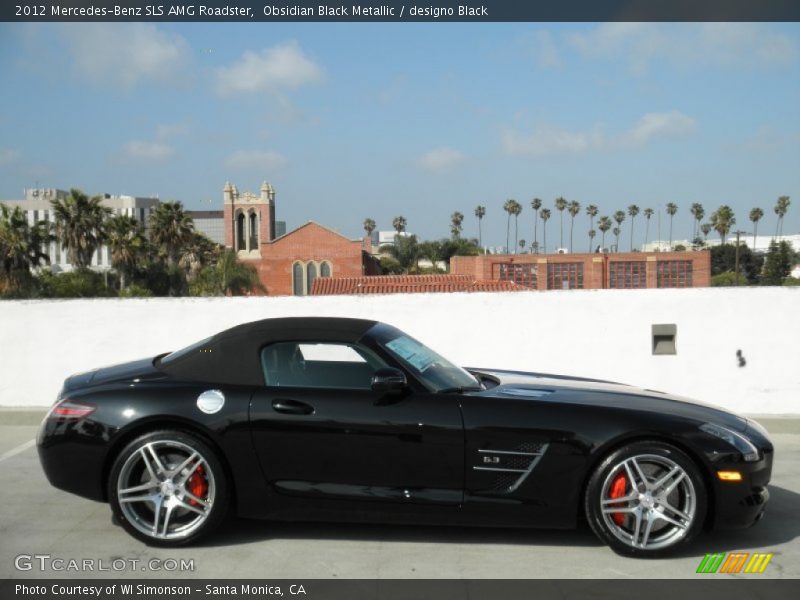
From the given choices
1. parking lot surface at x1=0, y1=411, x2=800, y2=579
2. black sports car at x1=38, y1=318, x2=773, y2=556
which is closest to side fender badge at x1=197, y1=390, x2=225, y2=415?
black sports car at x1=38, y1=318, x2=773, y2=556

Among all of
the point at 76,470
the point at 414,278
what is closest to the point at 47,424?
the point at 76,470

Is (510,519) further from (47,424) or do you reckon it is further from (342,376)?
(47,424)

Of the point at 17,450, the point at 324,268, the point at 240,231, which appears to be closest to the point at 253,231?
the point at 240,231

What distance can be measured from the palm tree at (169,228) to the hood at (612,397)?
2601 inches

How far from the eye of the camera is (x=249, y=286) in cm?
6950

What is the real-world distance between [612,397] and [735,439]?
2.27 ft

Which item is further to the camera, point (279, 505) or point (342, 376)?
point (342, 376)

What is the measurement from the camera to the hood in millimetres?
4618

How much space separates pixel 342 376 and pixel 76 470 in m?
1.59

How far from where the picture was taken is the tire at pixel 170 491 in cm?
449

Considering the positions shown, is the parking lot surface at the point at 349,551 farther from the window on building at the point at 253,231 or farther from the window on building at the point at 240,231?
the window on building at the point at 253,231

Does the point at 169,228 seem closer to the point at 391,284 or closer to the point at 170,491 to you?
the point at 391,284

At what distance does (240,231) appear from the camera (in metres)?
114

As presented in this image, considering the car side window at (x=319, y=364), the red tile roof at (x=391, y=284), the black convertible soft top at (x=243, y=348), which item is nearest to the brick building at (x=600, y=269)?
the red tile roof at (x=391, y=284)
